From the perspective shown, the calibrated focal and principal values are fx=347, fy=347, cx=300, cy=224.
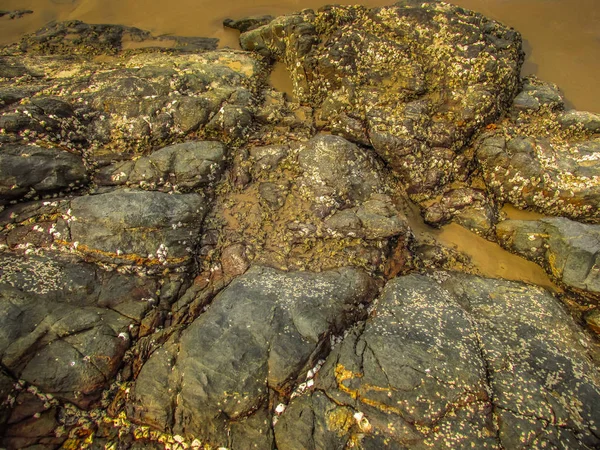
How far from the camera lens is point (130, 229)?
4.30 metres

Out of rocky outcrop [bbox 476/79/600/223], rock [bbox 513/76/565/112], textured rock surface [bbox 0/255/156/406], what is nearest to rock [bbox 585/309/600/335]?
rocky outcrop [bbox 476/79/600/223]

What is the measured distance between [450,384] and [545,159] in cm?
384

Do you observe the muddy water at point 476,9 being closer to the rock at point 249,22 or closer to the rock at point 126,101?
the rock at point 249,22

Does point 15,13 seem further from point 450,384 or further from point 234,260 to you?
point 450,384

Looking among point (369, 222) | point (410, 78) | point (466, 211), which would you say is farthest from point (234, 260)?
point (410, 78)

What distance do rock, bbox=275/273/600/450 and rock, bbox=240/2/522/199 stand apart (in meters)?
2.23

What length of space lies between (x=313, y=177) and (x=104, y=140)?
327 centimetres

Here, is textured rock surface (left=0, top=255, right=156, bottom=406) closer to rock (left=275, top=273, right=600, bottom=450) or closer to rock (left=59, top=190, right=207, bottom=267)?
rock (left=59, top=190, right=207, bottom=267)

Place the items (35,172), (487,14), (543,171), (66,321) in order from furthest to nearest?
(487,14) → (543,171) → (35,172) → (66,321)

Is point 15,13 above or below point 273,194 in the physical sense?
above

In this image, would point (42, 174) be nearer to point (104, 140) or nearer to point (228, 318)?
point (104, 140)

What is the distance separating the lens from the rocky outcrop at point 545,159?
508cm

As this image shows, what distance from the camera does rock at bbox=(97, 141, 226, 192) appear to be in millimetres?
4875

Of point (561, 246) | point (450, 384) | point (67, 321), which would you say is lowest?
point (67, 321)
